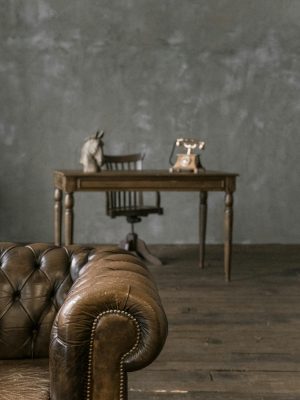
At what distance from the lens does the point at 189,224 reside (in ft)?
21.9

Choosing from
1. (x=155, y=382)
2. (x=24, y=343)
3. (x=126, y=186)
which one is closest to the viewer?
(x=24, y=343)

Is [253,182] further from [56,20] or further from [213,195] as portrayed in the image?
[56,20]

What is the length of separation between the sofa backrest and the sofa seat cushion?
0.07 m

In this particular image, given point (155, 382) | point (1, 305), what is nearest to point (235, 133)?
point (155, 382)

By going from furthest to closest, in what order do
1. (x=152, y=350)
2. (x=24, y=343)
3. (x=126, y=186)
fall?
(x=126, y=186) < (x=24, y=343) < (x=152, y=350)

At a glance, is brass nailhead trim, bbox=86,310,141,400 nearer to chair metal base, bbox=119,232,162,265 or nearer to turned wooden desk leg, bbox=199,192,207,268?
turned wooden desk leg, bbox=199,192,207,268

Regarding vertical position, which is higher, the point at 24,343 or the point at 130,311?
the point at 130,311

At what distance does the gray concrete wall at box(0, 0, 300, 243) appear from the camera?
654 cm

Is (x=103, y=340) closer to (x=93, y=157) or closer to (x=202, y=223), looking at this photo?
(x=93, y=157)

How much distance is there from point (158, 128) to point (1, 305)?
15.5 feet

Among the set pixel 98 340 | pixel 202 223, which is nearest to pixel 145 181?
pixel 202 223

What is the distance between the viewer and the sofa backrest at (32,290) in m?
2.02

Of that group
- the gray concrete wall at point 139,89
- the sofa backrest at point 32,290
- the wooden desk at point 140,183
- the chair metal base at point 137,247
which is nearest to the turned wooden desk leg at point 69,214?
the wooden desk at point 140,183

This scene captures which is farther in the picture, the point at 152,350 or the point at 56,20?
Result: the point at 56,20
